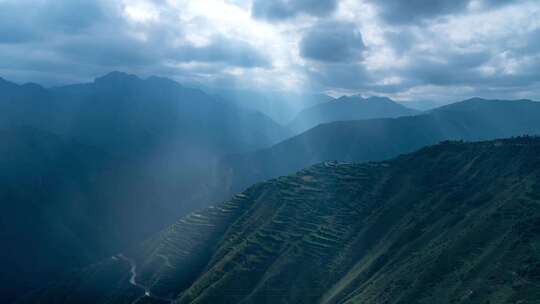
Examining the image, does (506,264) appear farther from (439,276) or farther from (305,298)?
(305,298)

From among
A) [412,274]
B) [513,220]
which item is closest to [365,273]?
[412,274]

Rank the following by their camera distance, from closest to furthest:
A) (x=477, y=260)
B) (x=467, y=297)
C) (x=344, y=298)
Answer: (x=467, y=297) < (x=477, y=260) < (x=344, y=298)

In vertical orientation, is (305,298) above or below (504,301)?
below

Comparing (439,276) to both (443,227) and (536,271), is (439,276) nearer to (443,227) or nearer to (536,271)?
(536,271)

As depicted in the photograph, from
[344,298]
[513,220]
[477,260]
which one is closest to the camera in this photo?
[477,260]

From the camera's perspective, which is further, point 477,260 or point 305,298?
point 305,298

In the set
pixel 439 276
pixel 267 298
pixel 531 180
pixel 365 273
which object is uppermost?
pixel 531 180

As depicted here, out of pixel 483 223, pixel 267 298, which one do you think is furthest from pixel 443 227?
pixel 267 298

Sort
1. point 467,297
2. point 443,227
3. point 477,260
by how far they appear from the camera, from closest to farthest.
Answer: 1. point 467,297
2. point 477,260
3. point 443,227

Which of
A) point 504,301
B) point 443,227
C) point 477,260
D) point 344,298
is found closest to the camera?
point 504,301
